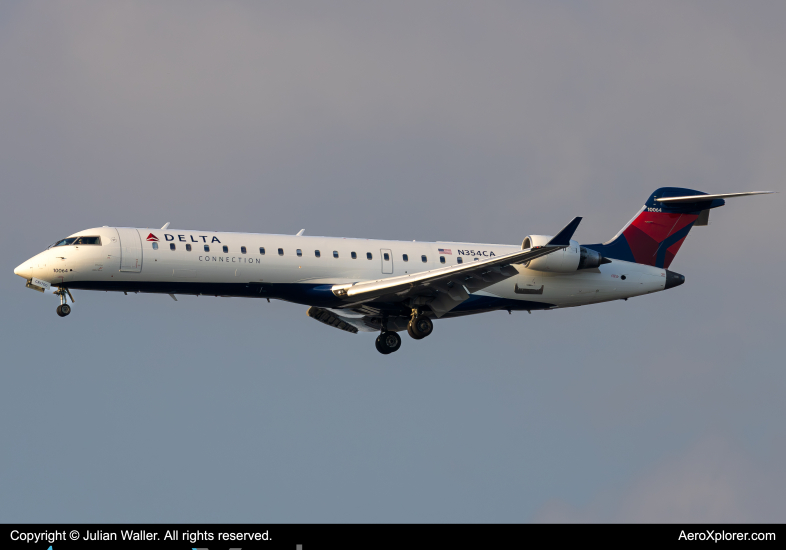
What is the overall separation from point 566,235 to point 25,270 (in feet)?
55.2

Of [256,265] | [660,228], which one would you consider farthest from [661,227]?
[256,265]

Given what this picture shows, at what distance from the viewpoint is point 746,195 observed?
1533 inches

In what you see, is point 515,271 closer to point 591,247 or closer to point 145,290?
point 591,247

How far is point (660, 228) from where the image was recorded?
42.5 metres

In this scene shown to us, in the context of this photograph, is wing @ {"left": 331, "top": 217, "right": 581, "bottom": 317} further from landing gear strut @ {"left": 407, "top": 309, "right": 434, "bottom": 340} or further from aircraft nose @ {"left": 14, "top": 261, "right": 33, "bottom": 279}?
aircraft nose @ {"left": 14, "top": 261, "right": 33, "bottom": 279}

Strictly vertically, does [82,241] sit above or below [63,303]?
above

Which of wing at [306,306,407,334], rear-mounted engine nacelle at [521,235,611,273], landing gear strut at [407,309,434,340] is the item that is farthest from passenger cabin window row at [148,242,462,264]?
rear-mounted engine nacelle at [521,235,611,273]

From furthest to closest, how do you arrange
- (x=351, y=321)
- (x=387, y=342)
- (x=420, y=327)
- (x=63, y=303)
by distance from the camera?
(x=351, y=321), (x=387, y=342), (x=420, y=327), (x=63, y=303)

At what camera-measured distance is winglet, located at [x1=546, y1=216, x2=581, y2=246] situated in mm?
33281

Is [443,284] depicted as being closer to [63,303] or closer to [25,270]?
[63,303]

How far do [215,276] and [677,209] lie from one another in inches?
712

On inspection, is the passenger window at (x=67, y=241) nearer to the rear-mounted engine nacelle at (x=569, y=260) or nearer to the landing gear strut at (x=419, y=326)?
the landing gear strut at (x=419, y=326)

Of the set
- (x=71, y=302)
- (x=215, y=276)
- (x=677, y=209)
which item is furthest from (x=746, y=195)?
(x=71, y=302)
